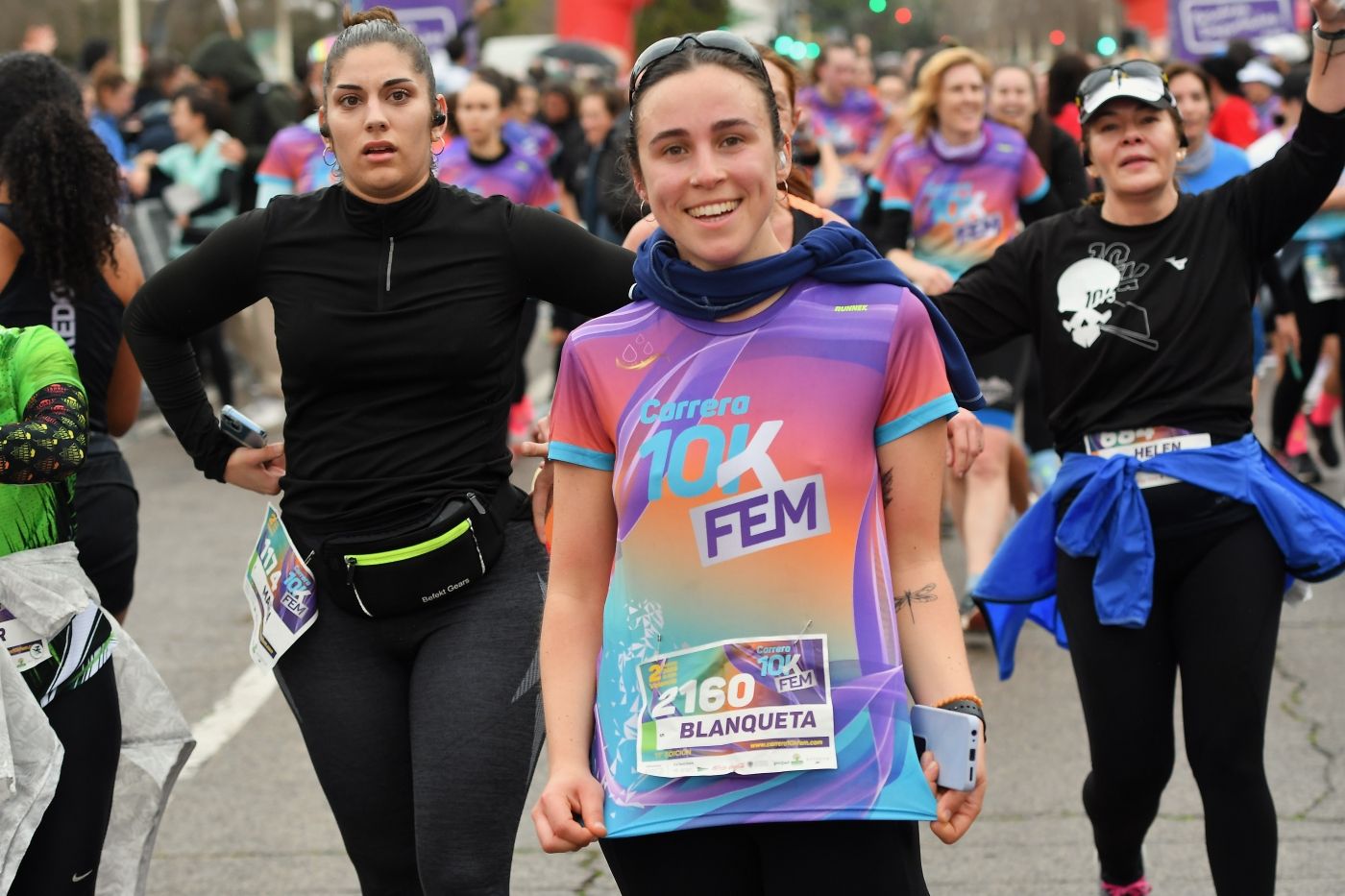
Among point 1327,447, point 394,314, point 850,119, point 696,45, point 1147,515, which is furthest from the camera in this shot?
point 850,119

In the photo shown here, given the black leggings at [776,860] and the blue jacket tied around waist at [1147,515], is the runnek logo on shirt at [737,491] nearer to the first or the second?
the black leggings at [776,860]

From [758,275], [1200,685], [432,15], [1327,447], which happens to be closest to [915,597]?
[758,275]

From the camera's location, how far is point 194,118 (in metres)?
13.1

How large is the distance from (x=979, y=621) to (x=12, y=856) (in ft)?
14.5

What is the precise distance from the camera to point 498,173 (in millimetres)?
10867

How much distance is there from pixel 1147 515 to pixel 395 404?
5.40 feet

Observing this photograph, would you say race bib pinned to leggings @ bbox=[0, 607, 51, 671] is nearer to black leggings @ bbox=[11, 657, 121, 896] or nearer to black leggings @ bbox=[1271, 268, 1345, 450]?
black leggings @ bbox=[11, 657, 121, 896]

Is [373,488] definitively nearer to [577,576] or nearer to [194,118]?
[577,576]

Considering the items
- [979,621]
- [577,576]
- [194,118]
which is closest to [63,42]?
[194,118]

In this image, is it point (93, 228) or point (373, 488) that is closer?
point (373, 488)

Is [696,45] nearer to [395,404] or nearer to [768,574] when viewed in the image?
[768,574]

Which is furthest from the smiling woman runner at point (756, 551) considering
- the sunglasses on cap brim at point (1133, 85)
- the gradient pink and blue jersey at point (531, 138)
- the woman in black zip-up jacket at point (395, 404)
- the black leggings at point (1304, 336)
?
the gradient pink and blue jersey at point (531, 138)

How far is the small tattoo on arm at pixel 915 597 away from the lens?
9.30 feet

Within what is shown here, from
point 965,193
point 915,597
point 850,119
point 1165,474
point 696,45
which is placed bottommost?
point 850,119
